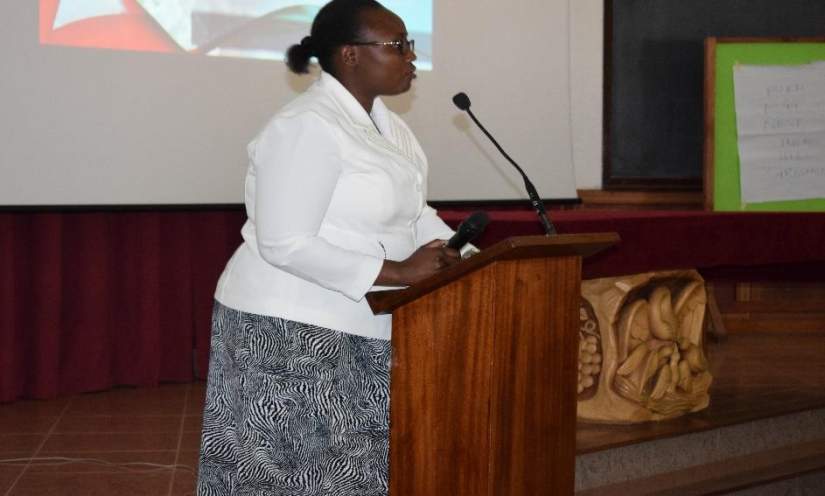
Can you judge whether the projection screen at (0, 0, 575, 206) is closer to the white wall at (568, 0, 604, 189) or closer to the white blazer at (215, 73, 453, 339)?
the white wall at (568, 0, 604, 189)

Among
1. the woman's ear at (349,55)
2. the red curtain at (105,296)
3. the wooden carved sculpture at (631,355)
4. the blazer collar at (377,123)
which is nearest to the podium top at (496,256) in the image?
the blazer collar at (377,123)

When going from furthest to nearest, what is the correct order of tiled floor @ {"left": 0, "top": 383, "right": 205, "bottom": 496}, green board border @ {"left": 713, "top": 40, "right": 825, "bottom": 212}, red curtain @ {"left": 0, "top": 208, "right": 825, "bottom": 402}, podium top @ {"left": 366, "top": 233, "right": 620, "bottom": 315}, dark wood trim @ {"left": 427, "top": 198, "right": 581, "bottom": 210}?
green board border @ {"left": 713, "top": 40, "right": 825, "bottom": 212} → dark wood trim @ {"left": 427, "top": 198, "right": 581, "bottom": 210} → red curtain @ {"left": 0, "top": 208, "right": 825, "bottom": 402} → tiled floor @ {"left": 0, "top": 383, "right": 205, "bottom": 496} → podium top @ {"left": 366, "top": 233, "right": 620, "bottom": 315}

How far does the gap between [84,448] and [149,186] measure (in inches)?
42.8

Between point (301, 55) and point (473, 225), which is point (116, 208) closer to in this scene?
point (301, 55)

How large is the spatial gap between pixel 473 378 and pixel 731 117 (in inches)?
141

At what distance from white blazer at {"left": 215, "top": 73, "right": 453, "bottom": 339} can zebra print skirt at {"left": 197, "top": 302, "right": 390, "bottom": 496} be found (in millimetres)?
41

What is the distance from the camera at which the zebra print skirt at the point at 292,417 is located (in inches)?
69.5

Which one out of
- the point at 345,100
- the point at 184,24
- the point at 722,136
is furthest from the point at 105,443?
the point at 722,136

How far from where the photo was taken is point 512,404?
175 cm

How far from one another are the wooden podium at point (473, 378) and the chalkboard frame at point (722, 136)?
3300 mm

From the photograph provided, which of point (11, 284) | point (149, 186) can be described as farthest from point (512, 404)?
point (11, 284)

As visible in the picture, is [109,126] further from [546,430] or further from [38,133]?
[546,430]

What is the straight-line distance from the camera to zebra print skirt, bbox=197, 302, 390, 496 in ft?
5.79

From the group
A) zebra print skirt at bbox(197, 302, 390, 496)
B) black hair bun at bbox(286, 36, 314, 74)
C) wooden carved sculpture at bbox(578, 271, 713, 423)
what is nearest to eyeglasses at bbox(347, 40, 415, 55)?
black hair bun at bbox(286, 36, 314, 74)
